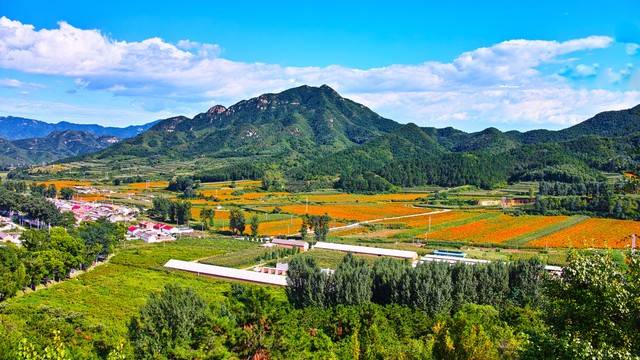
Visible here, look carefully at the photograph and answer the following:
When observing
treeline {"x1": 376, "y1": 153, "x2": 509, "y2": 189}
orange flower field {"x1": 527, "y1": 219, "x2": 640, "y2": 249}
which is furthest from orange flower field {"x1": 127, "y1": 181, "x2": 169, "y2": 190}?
orange flower field {"x1": 527, "y1": 219, "x2": 640, "y2": 249}

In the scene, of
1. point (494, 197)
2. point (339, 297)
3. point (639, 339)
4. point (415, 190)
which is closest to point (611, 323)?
point (639, 339)

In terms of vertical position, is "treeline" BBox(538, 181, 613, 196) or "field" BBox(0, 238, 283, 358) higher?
"treeline" BBox(538, 181, 613, 196)

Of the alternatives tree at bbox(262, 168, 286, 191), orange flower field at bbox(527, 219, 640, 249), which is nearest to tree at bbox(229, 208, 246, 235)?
orange flower field at bbox(527, 219, 640, 249)

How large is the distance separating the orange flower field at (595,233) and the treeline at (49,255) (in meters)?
42.7

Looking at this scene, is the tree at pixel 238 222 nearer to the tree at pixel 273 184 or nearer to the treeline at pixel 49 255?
the treeline at pixel 49 255

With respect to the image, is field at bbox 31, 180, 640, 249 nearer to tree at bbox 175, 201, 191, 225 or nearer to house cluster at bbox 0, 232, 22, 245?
tree at bbox 175, 201, 191, 225

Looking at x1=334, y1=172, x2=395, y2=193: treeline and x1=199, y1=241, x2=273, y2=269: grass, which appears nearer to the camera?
x1=199, y1=241, x2=273, y2=269: grass

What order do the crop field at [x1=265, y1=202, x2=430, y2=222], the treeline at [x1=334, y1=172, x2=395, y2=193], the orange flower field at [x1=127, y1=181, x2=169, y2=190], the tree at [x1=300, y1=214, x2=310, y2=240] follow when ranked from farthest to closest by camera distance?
the orange flower field at [x1=127, y1=181, x2=169, y2=190] < the treeline at [x1=334, y1=172, x2=395, y2=193] < the crop field at [x1=265, y1=202, x2=430, y2=222] < the tree at [x1=300, y1=214, x2=310, y2=240]

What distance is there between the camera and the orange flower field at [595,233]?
56094 mm

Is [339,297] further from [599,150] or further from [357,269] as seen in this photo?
[599,150]

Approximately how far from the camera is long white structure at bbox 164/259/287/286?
137ft

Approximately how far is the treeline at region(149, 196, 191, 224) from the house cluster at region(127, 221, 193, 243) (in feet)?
12.3

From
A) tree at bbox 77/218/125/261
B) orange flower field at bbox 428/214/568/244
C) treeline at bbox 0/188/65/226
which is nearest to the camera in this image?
tree at bbox 77/218/125/261

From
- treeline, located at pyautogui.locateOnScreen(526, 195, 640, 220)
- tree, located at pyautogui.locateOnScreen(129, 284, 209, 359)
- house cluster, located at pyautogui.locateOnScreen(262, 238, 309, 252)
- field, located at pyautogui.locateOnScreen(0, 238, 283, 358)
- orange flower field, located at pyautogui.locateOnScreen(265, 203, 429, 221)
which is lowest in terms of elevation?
field, located at pyautogui.locateOnScreen(0, 238, 283, 358)
